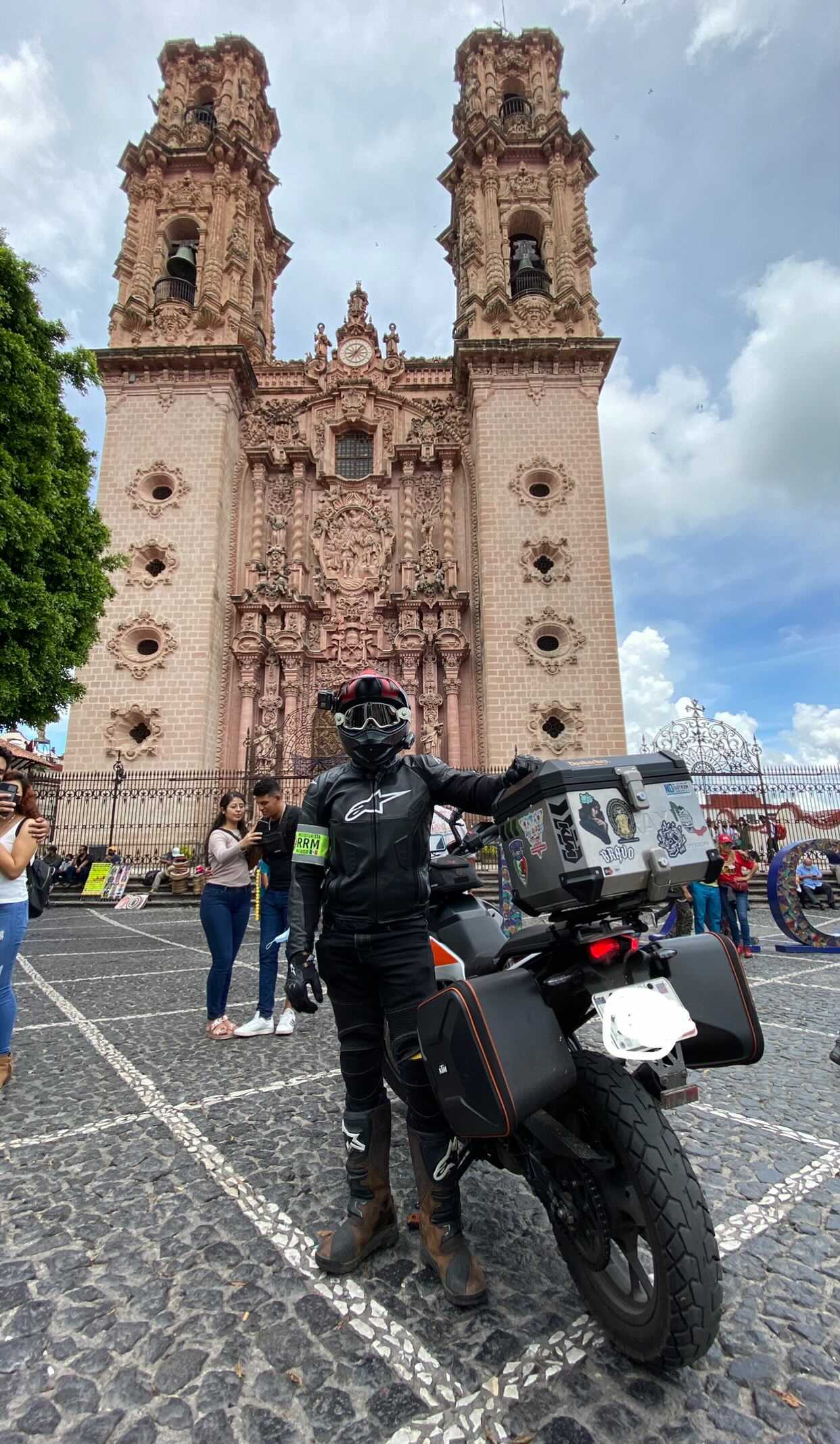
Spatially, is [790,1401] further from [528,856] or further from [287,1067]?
[287,1067]

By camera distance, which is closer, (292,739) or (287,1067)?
(287,1067)

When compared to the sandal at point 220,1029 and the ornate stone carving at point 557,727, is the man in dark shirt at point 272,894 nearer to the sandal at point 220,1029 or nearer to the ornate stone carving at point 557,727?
the sandal at point 220,1029

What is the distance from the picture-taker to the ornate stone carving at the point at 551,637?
717 inches

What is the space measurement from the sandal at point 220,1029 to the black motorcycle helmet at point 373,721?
3041 mm

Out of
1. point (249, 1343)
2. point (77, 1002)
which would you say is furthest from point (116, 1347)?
point (77, 1002)

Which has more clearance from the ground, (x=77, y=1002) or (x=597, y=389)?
(x=597, y=389)

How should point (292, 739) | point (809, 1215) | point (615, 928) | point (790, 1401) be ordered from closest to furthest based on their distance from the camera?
point (790, 1401) → point (615, 928) → point (809, 1215) → point (292, 739)

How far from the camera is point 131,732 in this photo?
18000 mm

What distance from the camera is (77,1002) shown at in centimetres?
546

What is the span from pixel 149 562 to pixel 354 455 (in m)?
7.65

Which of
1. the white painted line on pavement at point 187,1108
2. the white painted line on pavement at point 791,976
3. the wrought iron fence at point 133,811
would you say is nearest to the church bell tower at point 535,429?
the wrought iron fence at point 133,811

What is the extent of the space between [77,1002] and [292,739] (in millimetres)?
13814

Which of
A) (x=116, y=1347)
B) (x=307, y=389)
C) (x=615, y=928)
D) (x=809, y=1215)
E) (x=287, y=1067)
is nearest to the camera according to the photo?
(x=116, y=1347)

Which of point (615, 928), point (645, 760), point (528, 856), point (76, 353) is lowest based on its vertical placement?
point (615, 928)
